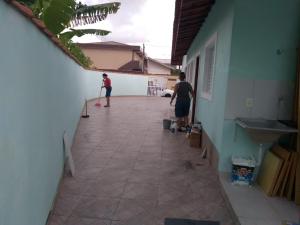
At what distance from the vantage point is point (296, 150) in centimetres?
492

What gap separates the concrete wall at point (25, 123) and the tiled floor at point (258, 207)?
8.24ft

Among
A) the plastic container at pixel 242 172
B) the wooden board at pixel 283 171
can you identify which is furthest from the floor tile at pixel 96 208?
the wooden board at pixel 283 171

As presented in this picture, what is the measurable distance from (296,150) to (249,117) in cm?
98

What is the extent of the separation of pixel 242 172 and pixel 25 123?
361cm

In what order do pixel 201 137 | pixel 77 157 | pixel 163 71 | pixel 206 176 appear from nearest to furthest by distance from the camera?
pixel 206 176
pixel 77 157
pixel 201 137
pixel 163 71

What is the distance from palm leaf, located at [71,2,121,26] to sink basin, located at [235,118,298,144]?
597 centimetres

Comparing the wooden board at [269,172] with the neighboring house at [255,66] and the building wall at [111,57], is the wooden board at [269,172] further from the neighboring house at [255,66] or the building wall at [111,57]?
the building wall at [111,57]

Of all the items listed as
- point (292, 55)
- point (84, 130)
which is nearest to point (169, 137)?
point (84, 130)

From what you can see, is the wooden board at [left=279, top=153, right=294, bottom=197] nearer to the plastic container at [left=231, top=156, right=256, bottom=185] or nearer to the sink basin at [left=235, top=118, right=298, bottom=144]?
the sink basin at [left=235, top=118, right=298, bottom=144]

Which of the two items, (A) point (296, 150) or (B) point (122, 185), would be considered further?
(B) point (122, 185)

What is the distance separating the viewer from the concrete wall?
7.55 feet

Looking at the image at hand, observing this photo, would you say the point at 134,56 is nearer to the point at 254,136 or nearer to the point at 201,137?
the point at 201,137

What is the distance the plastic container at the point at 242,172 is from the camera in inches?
207

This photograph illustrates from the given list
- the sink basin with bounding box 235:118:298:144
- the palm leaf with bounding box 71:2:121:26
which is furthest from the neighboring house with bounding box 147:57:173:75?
the sink basin with bounding box 235:118:298:144
